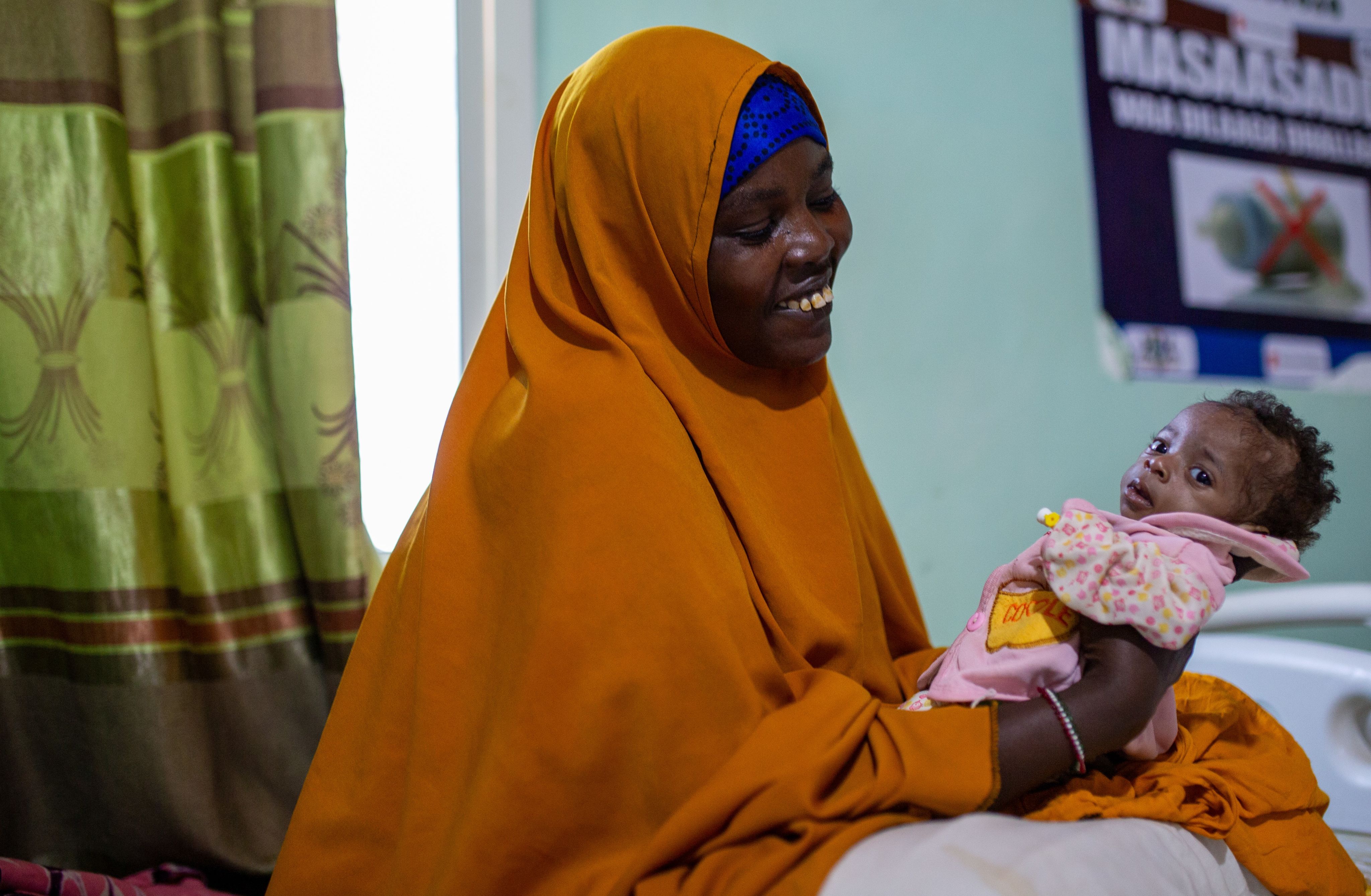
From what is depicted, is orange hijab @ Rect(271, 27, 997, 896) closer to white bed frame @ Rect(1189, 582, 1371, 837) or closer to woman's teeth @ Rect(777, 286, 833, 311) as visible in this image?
woman's teeth @ Rect(777, 286, 833, 311)

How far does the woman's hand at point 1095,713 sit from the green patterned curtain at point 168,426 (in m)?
1.14

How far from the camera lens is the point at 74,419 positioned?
1535 mm

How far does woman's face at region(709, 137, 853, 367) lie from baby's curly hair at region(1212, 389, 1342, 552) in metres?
0.49

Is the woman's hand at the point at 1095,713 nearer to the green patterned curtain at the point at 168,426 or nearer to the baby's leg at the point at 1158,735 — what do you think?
the baby's leg at the point at 1158,735

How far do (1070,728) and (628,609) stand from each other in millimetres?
450

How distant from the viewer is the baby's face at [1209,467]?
1.02 metres

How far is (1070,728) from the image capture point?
2.95ft

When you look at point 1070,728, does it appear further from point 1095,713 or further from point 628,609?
point 628,609

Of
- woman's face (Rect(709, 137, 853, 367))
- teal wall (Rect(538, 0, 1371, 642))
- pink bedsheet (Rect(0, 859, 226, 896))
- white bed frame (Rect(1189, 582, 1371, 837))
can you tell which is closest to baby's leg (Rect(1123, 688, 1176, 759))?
woman's face (Rect(709, 137, 853, 367))

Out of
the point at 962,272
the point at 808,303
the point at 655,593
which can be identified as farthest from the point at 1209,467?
the point at 962,272

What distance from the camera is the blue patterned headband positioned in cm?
112

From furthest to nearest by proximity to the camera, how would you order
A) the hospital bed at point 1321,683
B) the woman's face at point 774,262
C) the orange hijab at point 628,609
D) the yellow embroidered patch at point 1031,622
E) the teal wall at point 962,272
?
the teal wall at point 962,272 → the hospital bed at point 1321,683 → the woman's face at point 774,262 → the yellow embroidered patch at point 1031,622 → the orange hijab at point 628,609

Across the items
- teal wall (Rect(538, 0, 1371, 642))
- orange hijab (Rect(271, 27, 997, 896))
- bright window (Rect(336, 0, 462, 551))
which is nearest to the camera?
orange hijab (Rect(271, 27, 997, 896))

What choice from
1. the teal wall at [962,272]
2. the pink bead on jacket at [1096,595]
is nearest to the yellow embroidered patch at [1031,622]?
the pink bead on jacket at [1096,595]
